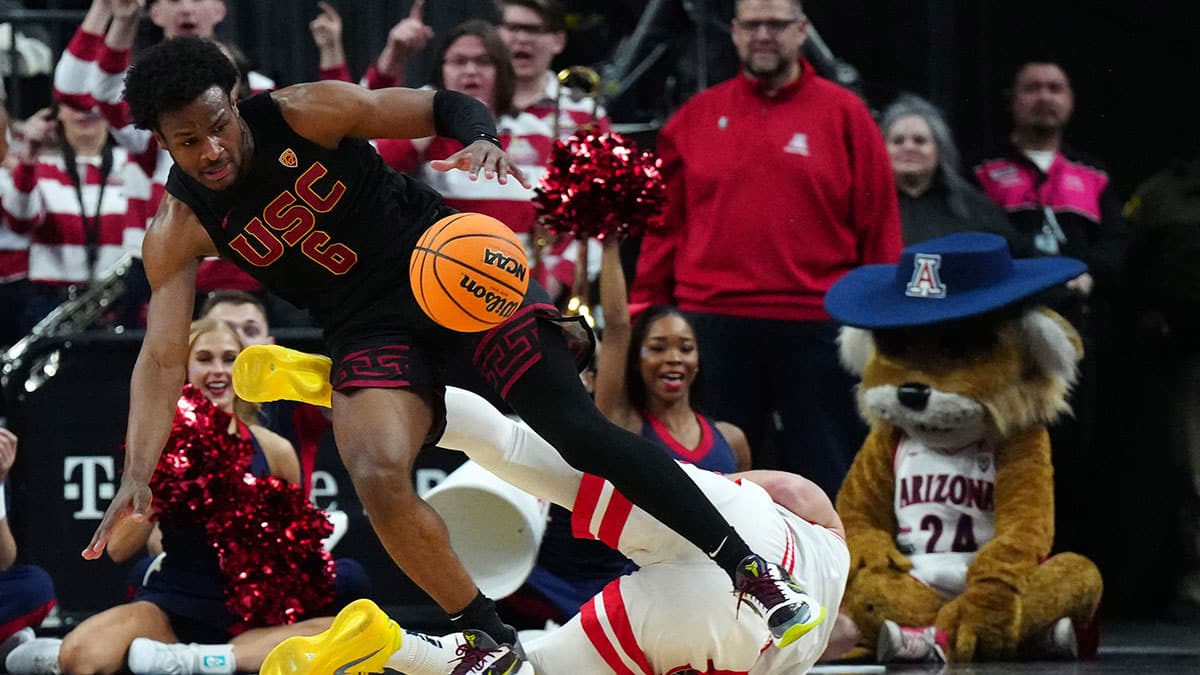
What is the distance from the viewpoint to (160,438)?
3955mm

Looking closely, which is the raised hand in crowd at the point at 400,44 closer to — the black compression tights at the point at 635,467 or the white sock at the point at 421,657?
the black compression tights at the point at 635,467

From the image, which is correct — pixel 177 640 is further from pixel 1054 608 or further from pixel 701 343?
pixel 1054 608

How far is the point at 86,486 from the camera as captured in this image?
237 inches

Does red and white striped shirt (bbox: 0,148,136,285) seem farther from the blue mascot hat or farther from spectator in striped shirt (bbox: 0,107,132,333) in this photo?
the blue mascot hat

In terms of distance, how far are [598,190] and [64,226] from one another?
89.7 inches

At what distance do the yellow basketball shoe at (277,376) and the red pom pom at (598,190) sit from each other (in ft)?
4.86

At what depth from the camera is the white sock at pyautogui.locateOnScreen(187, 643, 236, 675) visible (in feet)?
16.6

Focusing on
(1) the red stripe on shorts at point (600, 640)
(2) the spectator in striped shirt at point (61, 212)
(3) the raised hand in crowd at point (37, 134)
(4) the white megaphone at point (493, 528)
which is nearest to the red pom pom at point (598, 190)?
(4) the white megaphone at point (493, 528)

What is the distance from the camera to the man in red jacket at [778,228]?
5875 millimetres

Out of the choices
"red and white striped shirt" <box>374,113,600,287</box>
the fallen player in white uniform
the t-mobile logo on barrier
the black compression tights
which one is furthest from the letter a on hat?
the t-mobile logo on barrier

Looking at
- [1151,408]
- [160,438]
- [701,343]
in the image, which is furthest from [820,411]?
[160,438]

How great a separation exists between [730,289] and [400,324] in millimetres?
2118

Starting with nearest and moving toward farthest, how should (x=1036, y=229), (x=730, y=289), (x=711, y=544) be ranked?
(x=711, y=544) < (x=730, y=289) < (x=1036, y=229)

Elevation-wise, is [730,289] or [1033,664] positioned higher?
[730,289]
